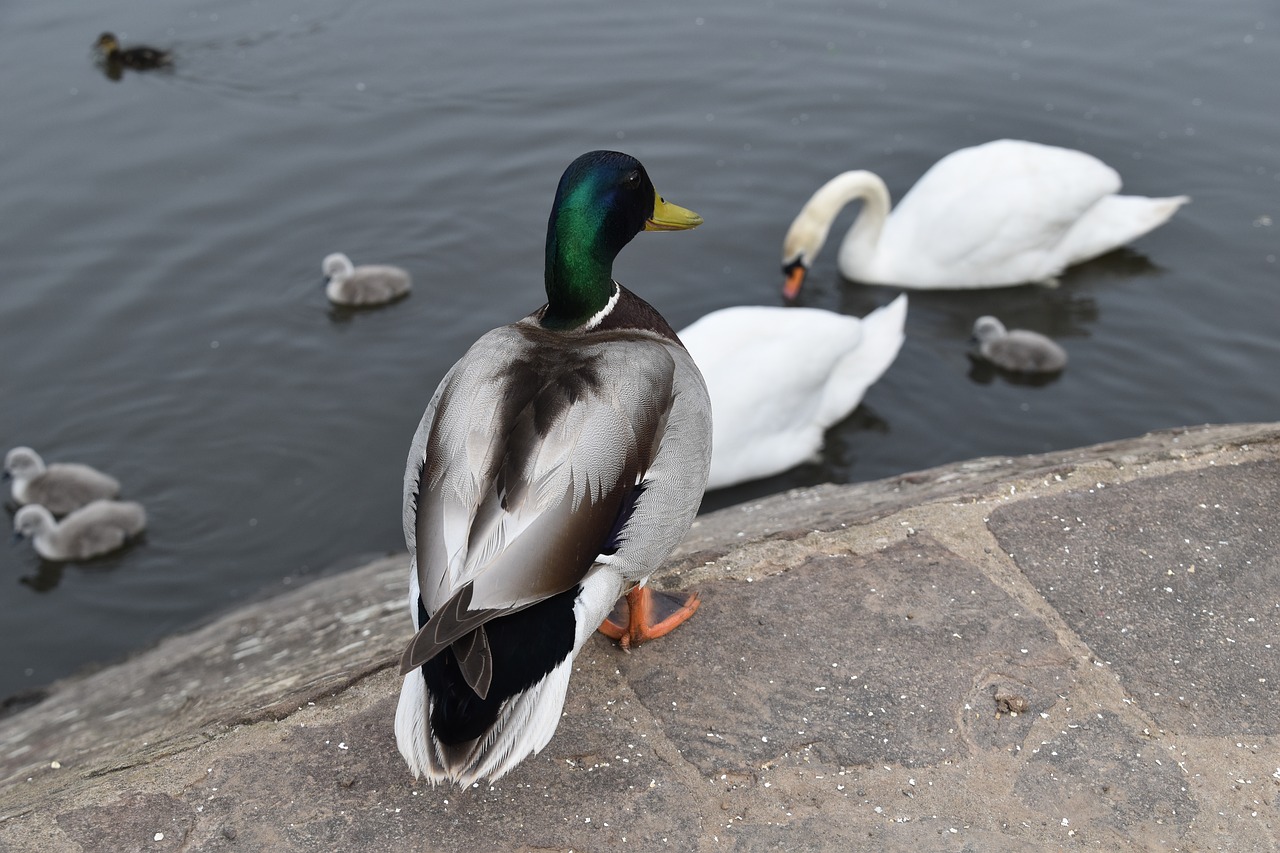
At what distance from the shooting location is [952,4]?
12.0 meters

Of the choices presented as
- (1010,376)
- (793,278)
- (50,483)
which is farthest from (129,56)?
(1010,376)

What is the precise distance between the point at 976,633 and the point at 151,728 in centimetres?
227

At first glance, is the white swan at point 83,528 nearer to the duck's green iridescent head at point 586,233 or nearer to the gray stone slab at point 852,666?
the duck's green iridescent head at point 586,233

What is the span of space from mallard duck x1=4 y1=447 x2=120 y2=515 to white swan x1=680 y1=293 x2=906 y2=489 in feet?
11.1

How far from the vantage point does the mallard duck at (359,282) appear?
26.8 ft

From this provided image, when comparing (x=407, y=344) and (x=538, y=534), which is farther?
(x=407, y=344)

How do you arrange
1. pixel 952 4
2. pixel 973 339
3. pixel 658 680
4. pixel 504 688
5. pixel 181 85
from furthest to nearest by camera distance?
pixel 952 4 → pixel 181 85 → pixel 973 339 → pixel 658 680 → pixel 504 688

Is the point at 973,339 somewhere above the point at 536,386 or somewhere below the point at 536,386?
below

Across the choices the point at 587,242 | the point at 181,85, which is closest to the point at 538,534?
the point at 587,242

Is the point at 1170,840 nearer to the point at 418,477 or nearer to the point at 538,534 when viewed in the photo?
the point at 538,534

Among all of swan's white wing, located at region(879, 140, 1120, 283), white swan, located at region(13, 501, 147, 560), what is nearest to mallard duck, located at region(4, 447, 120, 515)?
white swan, located at region(13, 501, 147, 560)

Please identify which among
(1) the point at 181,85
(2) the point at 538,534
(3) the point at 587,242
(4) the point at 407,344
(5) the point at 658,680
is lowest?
(4) the point at 407,344

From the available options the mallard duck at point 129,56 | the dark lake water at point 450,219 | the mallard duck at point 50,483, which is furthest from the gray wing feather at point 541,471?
the mallard duck at point 129,56

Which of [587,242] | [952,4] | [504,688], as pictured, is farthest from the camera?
[952,4]
